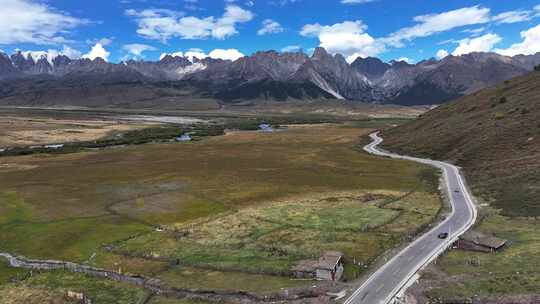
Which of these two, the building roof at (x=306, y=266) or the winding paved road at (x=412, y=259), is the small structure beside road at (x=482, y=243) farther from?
the building roof at (x=306, y=266)

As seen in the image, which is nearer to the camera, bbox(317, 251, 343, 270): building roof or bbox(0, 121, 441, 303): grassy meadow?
bbox(317, 251, 343, 270): building roof

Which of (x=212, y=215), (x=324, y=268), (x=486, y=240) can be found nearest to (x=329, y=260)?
(x=324, y=268)

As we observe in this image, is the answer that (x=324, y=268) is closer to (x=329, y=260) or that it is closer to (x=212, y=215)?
(x=329, y=260)

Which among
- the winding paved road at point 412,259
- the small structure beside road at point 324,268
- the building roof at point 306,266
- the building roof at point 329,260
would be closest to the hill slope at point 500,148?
the winding paved road at point 412,259

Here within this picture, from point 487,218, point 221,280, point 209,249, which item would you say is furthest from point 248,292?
point 487,218

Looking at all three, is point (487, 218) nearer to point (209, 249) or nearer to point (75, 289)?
point (209, 249)

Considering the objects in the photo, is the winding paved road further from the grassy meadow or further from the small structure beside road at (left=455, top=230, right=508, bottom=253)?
the grassy meadow

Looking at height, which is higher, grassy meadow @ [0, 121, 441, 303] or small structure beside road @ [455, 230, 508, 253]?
small structure beside road @ [455, 230, 508, 253]

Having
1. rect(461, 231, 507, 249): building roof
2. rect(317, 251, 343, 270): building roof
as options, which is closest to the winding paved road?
rect(461, 231, 507, 249): building roof
